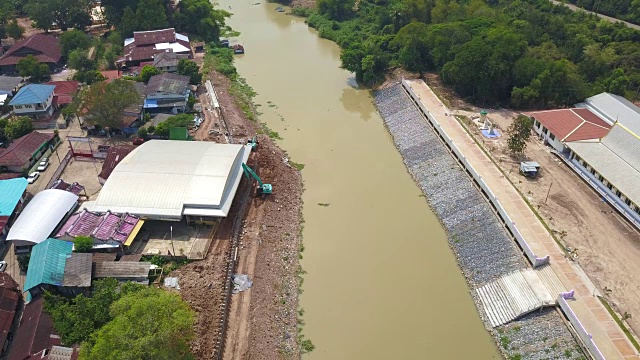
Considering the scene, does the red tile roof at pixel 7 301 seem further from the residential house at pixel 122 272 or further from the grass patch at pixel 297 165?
the grass patch at pixel 297 165

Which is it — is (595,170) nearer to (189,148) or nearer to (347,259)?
(347,259)

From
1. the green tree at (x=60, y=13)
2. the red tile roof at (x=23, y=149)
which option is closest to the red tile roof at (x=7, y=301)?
the red tile roof at (x=23, y=149)

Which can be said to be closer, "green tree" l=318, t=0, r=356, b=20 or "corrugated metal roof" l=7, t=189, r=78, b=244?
"corrugated metal roof" l=7, t=189, r=78, b=244

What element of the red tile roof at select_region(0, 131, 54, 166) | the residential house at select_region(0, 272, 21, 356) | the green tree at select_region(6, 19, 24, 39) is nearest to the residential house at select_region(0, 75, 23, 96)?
the red tile roof at select_region(0, 131, 54, 166)

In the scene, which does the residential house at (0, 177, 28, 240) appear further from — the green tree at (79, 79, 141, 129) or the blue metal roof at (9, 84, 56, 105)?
the blue metal roof at (9, 84, 56, 105)

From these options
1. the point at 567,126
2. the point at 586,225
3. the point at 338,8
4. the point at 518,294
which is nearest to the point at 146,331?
the point at 518,294

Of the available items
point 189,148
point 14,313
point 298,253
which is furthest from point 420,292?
point 14,313
